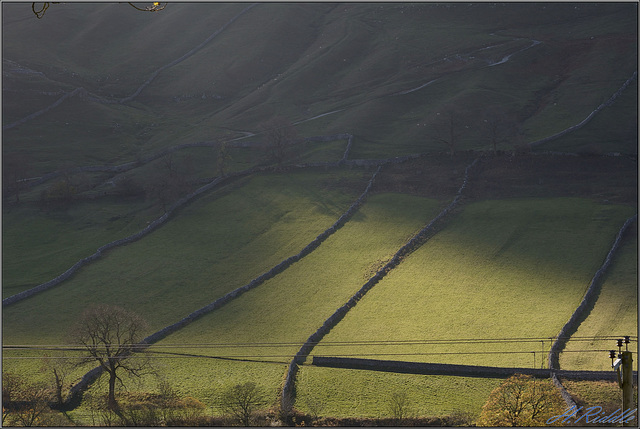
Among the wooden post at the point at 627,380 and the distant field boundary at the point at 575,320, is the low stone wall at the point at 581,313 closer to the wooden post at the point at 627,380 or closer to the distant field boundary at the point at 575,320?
the distant field boundary at the point at 575,320

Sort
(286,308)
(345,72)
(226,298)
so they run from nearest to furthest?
(286,308)
(226,298)
(345,72)

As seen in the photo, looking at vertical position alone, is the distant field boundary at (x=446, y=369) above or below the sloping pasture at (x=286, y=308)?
below

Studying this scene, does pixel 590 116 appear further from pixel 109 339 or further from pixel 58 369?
pixel 58 369

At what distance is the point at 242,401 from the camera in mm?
46625

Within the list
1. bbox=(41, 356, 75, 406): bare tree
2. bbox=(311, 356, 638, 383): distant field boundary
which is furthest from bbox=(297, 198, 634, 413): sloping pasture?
bbox=(41, 356, 75, 406): bare tree

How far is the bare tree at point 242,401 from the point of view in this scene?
4400 cm

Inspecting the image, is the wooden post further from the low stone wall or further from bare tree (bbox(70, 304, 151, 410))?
bare tree (bbox(70, 304, 151, 410))

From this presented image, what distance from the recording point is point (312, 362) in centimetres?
5372

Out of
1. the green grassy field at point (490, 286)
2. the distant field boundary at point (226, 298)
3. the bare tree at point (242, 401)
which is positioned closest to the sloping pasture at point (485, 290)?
the green grassy field at point (490, 286)

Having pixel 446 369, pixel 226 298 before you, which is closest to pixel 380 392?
pixel 446 369

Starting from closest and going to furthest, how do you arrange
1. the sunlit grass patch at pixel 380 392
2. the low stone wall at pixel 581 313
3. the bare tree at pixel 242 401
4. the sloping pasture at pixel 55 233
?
the bare tree at pixel 242 401, the sunlit grass patch at pixel 380 392, the low stone wall at pixel 581 313, the sloping pasture at pixel 55 233

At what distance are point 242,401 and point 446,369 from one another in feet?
53.8

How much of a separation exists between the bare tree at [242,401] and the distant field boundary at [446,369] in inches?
282

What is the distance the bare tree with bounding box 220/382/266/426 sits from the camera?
4400cm
